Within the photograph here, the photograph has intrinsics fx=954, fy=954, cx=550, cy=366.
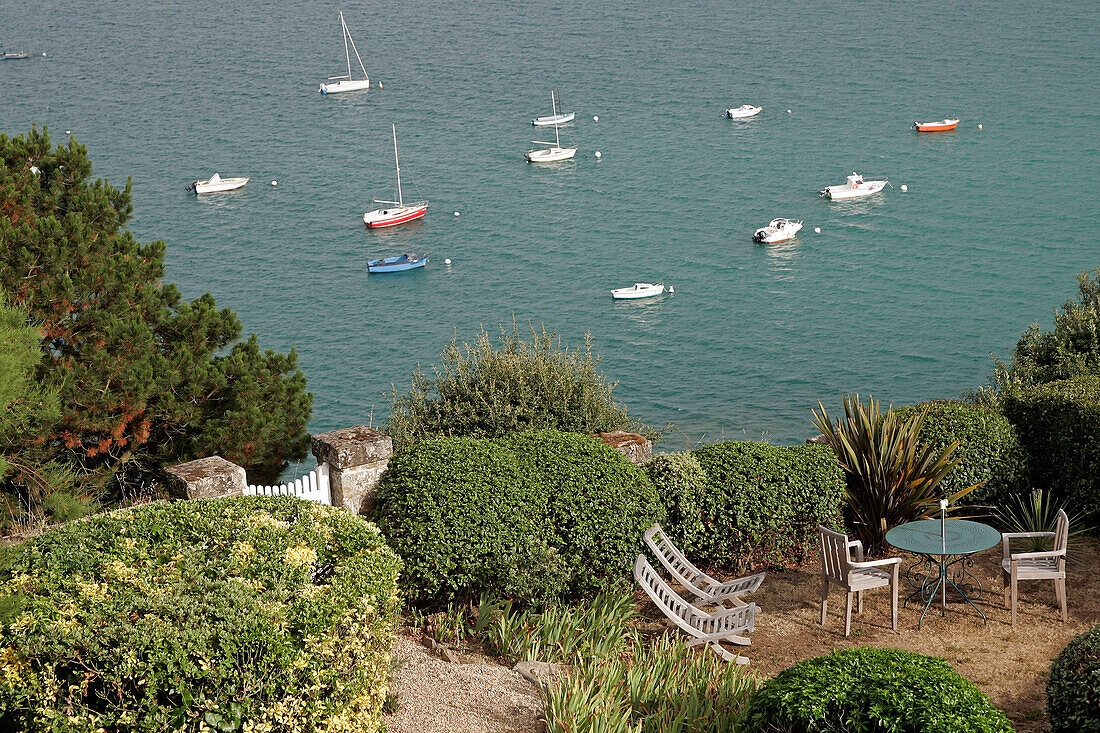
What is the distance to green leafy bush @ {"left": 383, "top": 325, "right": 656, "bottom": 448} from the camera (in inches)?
426

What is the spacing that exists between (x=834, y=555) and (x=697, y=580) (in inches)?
48.9

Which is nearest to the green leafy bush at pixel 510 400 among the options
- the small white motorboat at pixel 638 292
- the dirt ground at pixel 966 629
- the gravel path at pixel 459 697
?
the dirt ground at pixel 966 629

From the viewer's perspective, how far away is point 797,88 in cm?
8200

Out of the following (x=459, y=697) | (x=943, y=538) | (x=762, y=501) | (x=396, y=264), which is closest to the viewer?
(x=459, y=697)

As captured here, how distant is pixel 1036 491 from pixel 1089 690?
4.85 metres

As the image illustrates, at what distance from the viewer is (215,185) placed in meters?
66.3

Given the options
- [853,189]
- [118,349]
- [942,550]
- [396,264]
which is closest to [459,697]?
[942,550]

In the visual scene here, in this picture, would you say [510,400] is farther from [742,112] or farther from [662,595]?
[742,112]

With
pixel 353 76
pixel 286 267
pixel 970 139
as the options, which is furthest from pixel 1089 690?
pixel 353 76

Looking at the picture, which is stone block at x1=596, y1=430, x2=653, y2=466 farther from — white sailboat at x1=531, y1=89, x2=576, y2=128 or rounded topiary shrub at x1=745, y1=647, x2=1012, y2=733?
white sailboat at x1=531, y1=89, x2=576, y2=128

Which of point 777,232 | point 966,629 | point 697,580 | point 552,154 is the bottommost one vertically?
point 777,232

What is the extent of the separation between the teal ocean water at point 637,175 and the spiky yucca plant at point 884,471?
24.8 m

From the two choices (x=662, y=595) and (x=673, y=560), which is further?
(x=673, y=560)

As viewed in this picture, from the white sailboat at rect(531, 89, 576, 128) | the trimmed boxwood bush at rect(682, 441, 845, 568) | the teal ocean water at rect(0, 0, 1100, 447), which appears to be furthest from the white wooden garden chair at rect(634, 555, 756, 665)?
the white sailboat at rect(531, 89, 576, 128)
